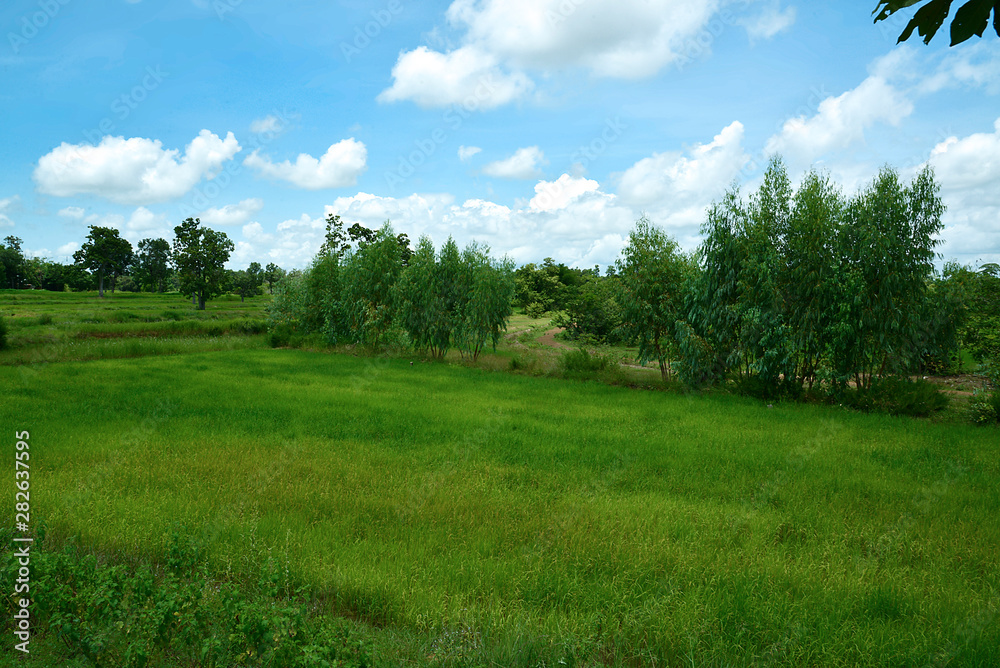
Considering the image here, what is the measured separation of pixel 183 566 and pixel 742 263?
17.0 metres

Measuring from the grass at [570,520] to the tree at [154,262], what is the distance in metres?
100

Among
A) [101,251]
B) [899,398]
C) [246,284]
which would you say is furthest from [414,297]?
→ [246,284]

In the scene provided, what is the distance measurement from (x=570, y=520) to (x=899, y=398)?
45.1 feet

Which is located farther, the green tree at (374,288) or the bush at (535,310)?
the bush at (535,310)

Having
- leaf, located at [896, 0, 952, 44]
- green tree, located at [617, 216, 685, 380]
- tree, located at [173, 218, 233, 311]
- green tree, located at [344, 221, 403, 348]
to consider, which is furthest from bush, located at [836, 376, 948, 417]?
tree, located at [173, 218, 233, 311]

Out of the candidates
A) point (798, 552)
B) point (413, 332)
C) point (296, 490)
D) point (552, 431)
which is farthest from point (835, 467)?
point (413, 332)

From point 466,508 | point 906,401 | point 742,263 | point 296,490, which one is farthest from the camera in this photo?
point 742,263

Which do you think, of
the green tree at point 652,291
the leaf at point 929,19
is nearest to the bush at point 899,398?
the green tree at point 652,291

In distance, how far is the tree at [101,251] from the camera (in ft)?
229

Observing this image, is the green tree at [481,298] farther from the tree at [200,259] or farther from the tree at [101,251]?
the tree at [101,251]

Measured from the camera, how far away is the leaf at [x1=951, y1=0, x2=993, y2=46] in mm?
1951

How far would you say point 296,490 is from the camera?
7367 mm

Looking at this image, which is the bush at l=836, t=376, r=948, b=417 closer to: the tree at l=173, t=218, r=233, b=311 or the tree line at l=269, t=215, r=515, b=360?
the tree line at l=269, t=215, r=515, b=360

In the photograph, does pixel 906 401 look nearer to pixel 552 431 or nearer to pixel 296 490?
pixel 552 431
